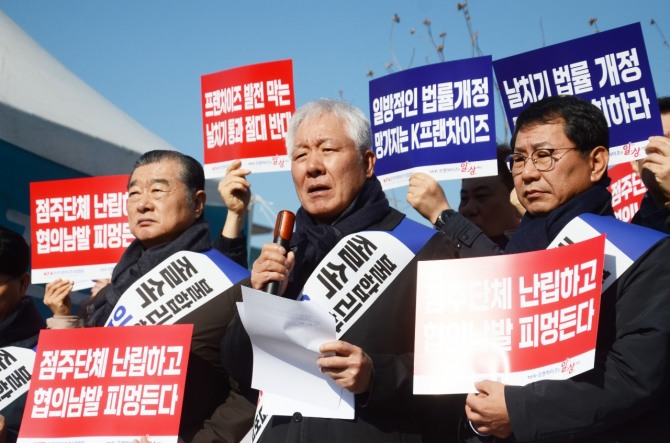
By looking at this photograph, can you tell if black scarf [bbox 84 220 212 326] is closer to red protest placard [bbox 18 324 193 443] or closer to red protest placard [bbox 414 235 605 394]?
red protest placard [bbox 18 324 193 443]

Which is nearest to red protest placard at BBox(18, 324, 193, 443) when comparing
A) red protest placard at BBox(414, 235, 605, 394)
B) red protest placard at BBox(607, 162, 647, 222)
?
red protest placard at BBox(414, 235, 605, 394)

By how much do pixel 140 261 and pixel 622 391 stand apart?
213cm

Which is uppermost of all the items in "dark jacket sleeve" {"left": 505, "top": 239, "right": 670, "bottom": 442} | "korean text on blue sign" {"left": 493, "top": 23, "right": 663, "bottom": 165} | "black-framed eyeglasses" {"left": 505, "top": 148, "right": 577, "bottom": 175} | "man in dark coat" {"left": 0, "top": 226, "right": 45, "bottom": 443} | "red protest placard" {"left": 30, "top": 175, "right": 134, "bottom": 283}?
"korean text on blue sign" {"left": 493, "top": 23, "right": 663, "bottom": 165}

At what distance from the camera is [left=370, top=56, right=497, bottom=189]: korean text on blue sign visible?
4.17 m

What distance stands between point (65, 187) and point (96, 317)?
1.47 meters

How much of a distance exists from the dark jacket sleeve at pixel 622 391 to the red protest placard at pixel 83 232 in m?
3.03

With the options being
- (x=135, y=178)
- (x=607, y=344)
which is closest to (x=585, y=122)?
(x=607, y=344)

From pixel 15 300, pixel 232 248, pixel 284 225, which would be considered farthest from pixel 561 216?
pixel 15 300

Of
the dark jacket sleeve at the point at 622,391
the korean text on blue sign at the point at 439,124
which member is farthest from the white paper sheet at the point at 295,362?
the korean text on blue sign at the point at 439,124

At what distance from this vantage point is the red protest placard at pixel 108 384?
3.42 m

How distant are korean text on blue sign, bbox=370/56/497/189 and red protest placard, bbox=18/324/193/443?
129 centimetres

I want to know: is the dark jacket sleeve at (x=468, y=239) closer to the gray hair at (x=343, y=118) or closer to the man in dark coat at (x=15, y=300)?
the gray hair at (x=343, y=118)

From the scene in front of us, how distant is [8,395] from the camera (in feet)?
13.9

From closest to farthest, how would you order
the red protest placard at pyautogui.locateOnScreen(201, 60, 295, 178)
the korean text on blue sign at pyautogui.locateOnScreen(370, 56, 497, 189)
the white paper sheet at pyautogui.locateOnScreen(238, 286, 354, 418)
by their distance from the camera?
1. the white paper sheet at pyautogui.locateOnScreen(238, 286, 354, 418)
2. the korean text on blue sign at pyautogui.locateOnScreen(370, 56, 497, 189)
3. the red protest placard at pyautogui.locateOnScreen(201, 60, 295, 178)
